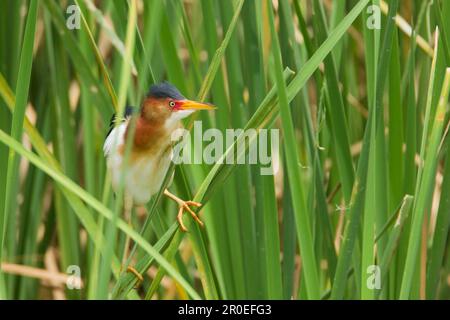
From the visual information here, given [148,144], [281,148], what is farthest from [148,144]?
[281,148]

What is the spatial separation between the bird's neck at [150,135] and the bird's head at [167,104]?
0.01 meters

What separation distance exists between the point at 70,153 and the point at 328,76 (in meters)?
0.63

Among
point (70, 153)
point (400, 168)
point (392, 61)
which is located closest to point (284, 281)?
point (400, 168)

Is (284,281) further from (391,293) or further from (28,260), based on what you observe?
(28,260)

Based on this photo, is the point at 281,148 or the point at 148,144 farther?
the point at 281,148

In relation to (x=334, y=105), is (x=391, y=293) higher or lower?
lower

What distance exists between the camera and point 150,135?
3.75 ft

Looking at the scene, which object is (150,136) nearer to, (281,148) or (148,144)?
(148,144)

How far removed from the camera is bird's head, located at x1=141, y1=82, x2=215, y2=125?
1.05 meters

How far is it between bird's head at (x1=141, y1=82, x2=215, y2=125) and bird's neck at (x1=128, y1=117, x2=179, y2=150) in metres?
0.01

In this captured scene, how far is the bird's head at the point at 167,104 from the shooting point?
1050 mm

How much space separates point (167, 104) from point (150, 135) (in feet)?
0.25
